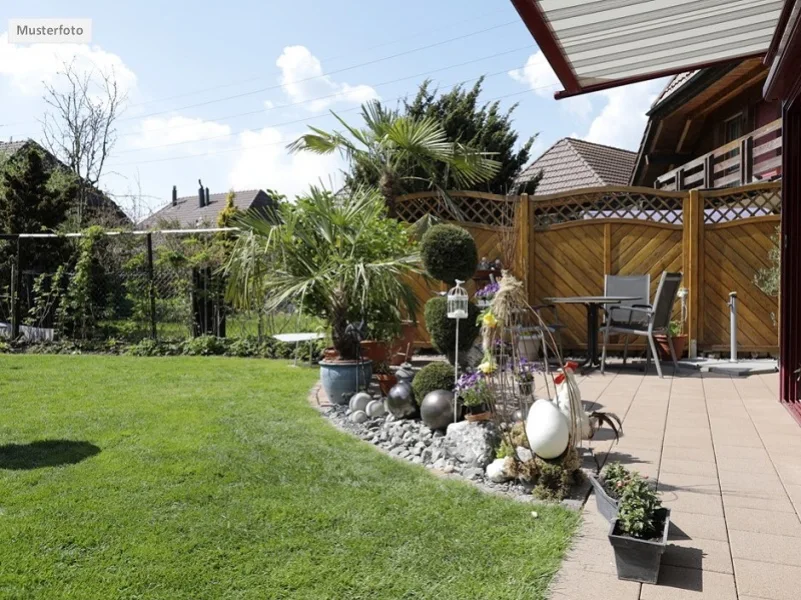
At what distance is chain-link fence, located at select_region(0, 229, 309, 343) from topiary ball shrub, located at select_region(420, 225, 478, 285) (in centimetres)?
365

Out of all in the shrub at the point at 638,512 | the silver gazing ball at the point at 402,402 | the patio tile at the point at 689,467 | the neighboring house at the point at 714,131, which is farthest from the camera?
the neighboring house at the point at 714,131

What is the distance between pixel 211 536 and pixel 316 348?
18.4 ft

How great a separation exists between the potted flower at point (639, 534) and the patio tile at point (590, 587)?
6 centimetres

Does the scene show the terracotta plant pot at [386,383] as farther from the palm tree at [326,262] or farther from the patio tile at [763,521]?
the patio tile at [763,521]

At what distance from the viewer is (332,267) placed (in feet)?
19.6

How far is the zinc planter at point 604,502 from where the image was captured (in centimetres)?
281

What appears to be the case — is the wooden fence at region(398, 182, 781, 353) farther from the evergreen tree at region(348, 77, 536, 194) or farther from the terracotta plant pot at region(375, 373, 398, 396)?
the evergreen tree at region(348, 77, 536, 194)

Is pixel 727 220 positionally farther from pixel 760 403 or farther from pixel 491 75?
pixel 491 75

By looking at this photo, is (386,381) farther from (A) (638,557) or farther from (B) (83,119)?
(B) (83,119)

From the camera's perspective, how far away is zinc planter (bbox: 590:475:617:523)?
281 cm

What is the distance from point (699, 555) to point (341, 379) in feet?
11.4

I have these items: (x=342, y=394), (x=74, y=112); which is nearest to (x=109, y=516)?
(x=342, y=394)

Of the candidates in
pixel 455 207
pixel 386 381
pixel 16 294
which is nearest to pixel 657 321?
pixel 455 207

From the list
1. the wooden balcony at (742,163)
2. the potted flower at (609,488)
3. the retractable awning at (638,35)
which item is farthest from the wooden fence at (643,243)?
the potted flower at (609,488)
